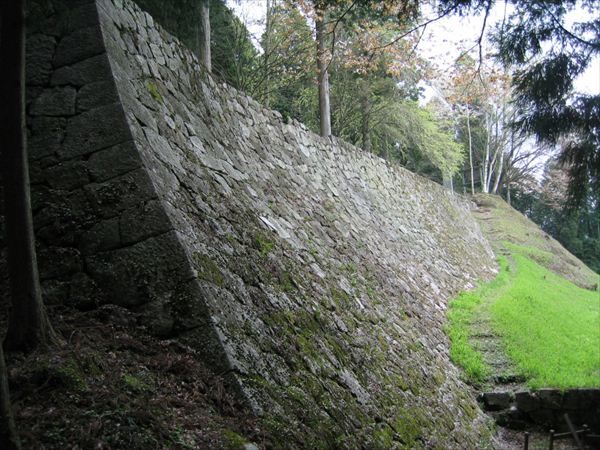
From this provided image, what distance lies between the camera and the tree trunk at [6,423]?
6.44ft

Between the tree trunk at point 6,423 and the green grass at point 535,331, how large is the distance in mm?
6272

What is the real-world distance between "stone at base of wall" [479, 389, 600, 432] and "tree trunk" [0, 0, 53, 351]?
5703 mm

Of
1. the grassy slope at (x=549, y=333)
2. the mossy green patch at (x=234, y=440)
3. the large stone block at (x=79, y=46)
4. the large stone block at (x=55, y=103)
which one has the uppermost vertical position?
the large stone block at (x=79, y=46)

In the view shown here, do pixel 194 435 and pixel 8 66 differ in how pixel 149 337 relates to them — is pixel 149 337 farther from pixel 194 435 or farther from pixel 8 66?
pixel 8 66

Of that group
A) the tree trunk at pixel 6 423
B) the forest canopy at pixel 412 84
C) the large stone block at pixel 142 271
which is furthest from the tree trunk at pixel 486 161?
the tree trunk at pixel 6 423

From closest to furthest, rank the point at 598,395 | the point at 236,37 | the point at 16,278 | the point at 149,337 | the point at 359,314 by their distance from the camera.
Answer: the point at 16,278 < the point at 149,337 < the point at 359,314 < the point at 598,395 < the point at 236,37

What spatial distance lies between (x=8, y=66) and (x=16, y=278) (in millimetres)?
1105

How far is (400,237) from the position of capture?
10.2 meters

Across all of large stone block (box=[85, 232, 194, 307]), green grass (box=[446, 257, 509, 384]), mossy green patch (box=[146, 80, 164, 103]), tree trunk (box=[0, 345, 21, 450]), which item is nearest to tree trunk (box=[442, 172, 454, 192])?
green grass (box=[446, 257, 509, 384])

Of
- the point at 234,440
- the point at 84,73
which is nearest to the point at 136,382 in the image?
the point at 234,440

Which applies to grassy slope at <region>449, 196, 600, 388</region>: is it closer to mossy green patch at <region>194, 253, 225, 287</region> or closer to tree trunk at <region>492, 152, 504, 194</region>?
mossy green patch at <region>194, 253, 225, 287</region>

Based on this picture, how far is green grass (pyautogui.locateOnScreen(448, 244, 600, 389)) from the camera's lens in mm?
6996

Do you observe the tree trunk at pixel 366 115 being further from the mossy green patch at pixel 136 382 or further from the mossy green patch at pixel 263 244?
the mossy green patch at pixel 136 382

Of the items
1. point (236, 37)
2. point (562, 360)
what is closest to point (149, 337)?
point (562, 360)
